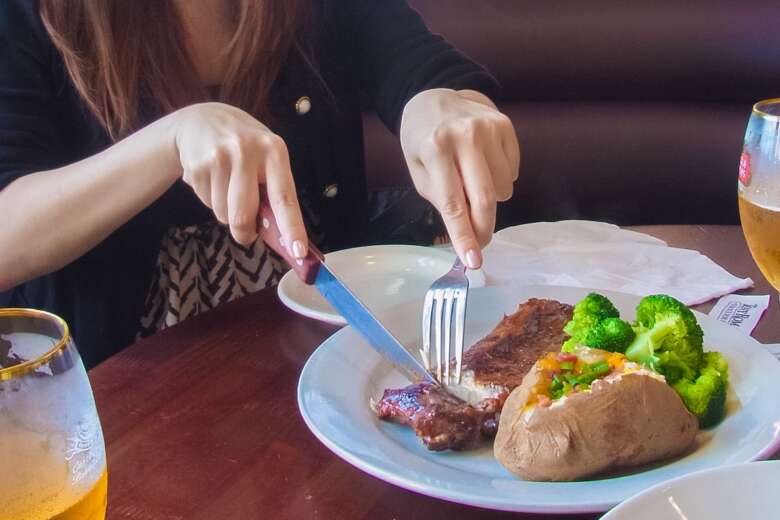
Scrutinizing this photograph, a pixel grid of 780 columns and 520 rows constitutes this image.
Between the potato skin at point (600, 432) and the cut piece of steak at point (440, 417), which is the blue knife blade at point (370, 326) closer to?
the cut piece of steak at point (440, 417)

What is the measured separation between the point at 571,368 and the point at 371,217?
120 centimetres

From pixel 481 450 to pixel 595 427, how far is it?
5.3 inches

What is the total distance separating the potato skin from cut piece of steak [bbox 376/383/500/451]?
0.06m

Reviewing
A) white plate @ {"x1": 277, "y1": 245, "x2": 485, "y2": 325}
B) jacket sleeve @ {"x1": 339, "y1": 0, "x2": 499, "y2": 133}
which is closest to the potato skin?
white plate @ {"x1": 277, "y1": 245, "x2": 485, "y2": 325}

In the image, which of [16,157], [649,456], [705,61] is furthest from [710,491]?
[705,61]

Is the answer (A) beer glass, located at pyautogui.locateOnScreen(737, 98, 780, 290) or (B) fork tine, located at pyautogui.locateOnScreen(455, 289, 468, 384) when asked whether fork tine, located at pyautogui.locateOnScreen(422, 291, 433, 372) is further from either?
(A) beer glass, located at pyautogui.locateOnScreen(737, 98, 780, 290)

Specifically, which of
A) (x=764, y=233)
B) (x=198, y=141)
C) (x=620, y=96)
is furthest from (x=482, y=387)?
(x=620, y=96)

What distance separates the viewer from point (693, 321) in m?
0.87

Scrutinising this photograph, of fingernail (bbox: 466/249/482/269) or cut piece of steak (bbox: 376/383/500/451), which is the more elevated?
fingernail (bbox: 466/249/482/269)

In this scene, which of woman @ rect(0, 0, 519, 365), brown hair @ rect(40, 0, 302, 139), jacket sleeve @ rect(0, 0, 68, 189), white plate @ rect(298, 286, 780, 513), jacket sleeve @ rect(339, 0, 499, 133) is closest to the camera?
white plate @ rect(298, 286, 780, 513)

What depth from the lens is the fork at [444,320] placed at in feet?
3.13

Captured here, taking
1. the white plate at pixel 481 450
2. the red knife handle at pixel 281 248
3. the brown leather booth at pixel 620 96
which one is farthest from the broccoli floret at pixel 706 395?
the brown leather booth at pixel 620 96

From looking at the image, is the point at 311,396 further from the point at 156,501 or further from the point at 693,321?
the point at 693,321

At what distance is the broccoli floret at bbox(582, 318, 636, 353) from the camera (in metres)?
0.86
